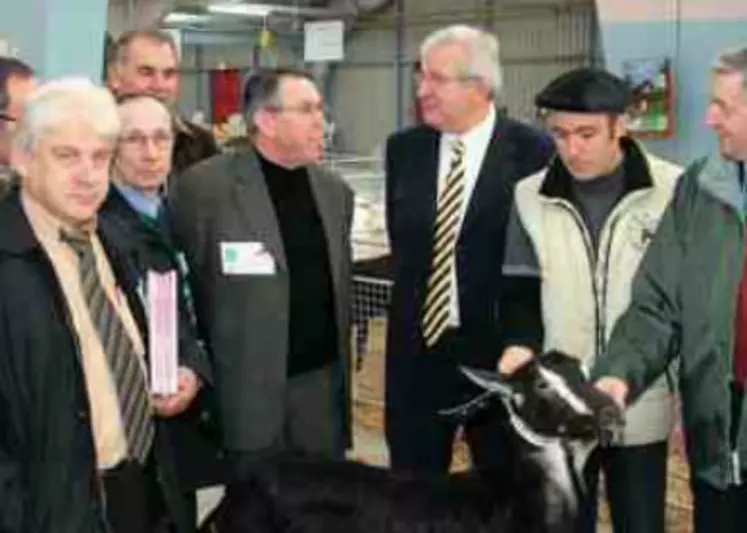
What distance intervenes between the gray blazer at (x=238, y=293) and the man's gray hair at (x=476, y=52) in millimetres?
565

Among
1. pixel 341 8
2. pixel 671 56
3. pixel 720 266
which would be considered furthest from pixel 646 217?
pixel 341 8

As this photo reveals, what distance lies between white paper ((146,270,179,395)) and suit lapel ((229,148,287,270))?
0.61 meters

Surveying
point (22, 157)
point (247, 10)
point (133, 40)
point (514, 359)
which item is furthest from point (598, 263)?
point (247, 10)

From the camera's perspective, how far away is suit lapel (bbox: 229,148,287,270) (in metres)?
3.26

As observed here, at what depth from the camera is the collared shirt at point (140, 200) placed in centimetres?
304

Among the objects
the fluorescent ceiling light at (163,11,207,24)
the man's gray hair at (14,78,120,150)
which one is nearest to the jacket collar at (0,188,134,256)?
the man's gray hair at (14,78,120,150)

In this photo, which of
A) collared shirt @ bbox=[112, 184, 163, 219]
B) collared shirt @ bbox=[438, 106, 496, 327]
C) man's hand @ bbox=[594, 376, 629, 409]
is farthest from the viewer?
collared shirt @ bbox=[438, 106, 496, 327]

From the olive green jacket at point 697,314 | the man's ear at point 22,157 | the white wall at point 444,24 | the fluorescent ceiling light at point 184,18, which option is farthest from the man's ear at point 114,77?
the fluorescent ceiling light at point 184,18

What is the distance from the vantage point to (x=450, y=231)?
3.34 metres

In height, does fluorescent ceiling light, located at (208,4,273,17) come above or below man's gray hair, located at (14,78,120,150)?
above

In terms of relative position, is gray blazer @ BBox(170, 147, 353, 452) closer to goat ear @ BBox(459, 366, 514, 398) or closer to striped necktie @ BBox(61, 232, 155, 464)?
goat ear @ BBox(459, 366, 514, 398)

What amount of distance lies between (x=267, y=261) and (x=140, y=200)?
369mm

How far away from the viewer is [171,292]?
2.66 meters

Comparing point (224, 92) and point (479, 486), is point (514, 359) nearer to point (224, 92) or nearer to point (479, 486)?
point (479, 486)
